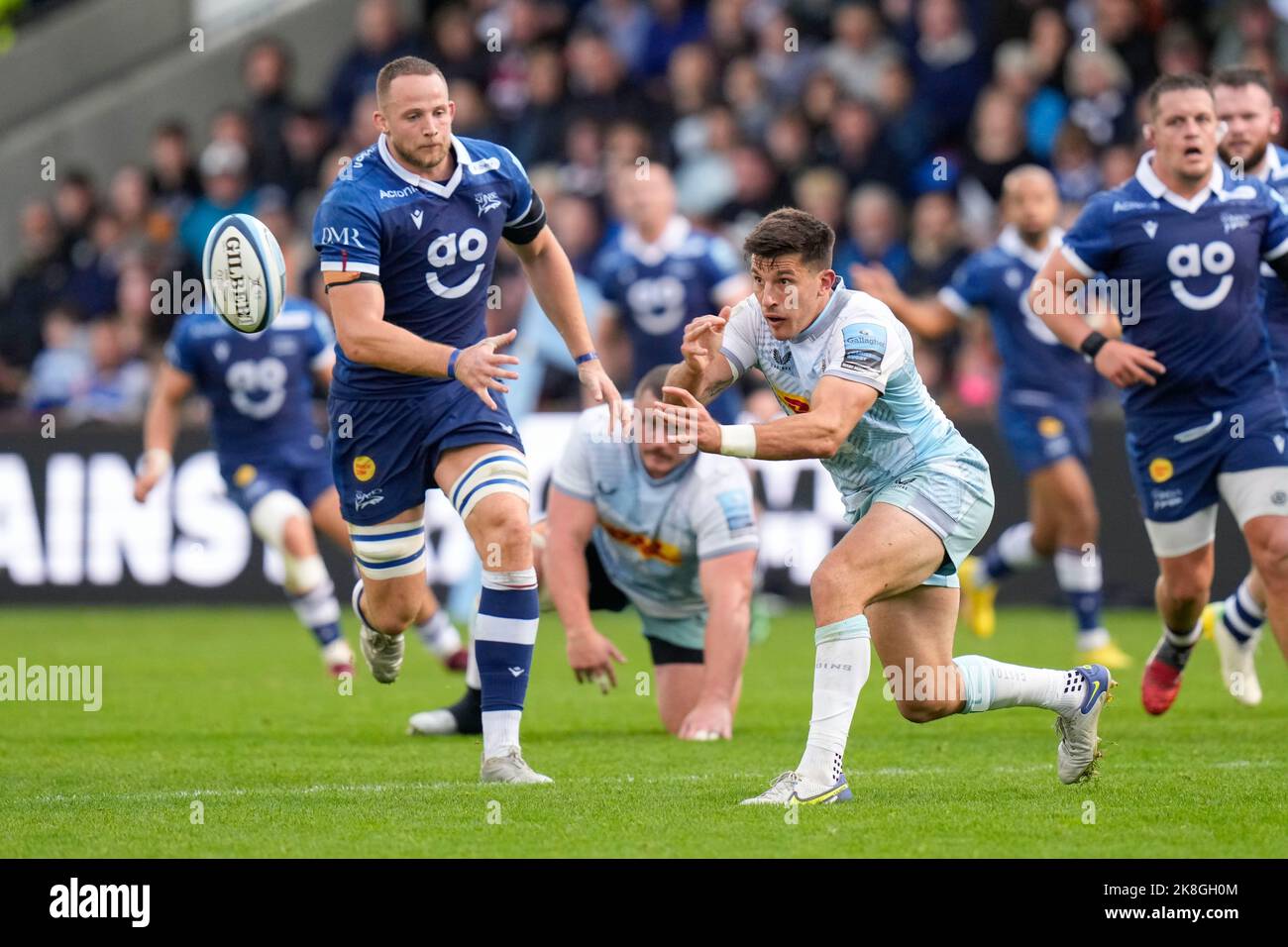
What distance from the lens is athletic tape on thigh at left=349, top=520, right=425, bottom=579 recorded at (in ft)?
27.6

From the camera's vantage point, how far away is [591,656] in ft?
28.1

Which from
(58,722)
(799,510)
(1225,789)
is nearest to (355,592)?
(58,722)

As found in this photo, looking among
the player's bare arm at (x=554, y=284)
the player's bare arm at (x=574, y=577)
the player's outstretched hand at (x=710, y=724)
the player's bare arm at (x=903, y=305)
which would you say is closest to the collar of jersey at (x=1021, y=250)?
the player's bare arm at (x=903, y=305)

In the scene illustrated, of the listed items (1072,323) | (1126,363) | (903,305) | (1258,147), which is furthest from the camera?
(903,305)

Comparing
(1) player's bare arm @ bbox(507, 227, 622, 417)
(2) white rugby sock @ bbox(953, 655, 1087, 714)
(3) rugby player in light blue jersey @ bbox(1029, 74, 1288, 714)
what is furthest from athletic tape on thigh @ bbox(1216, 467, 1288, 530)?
(1) player's bare arm @ bbox(507, 227, 622, 417)

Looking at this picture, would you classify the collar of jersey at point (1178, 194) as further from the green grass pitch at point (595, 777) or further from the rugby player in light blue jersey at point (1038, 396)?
the rugby player in light blue jersey at point (1038, 396)

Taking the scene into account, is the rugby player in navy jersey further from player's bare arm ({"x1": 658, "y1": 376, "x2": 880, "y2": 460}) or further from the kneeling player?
player's bare arm ({"x1": 658, "y1": 376, "x2": 880, "y2": 460})

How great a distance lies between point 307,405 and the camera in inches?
496

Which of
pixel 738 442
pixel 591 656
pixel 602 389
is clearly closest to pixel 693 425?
pixel 738 442

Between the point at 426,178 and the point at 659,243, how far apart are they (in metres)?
5.79

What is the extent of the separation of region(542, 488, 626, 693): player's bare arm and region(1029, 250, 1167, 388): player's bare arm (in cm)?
237

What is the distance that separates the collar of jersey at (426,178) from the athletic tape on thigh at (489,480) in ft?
3.69

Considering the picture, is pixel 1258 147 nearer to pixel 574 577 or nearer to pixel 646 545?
pixel 646 545

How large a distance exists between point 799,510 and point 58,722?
7.18 metres
